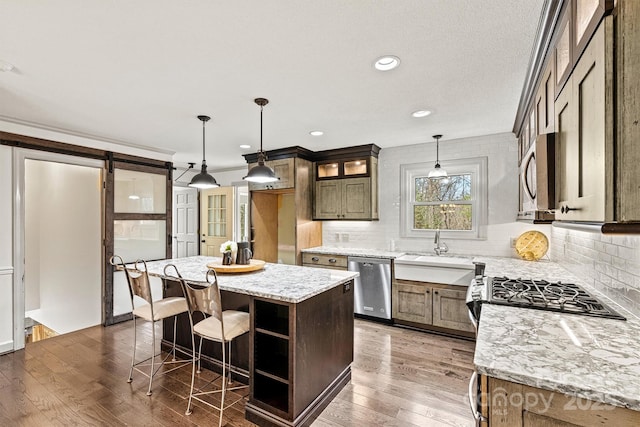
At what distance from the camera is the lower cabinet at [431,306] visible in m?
3.44

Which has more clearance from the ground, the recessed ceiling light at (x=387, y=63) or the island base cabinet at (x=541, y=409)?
the recessed ceiling light at (x=387, y=63)

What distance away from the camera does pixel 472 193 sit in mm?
4031

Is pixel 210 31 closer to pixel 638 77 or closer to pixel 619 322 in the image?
pixel 638 77

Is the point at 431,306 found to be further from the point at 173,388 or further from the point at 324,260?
the point at 173,388

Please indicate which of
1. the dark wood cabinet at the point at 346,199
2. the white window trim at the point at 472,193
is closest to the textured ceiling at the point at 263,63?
the white window trim at the point at 472,193

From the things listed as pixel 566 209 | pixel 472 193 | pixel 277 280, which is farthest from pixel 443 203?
pixel 566 209

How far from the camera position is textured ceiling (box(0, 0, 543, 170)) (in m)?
1.56

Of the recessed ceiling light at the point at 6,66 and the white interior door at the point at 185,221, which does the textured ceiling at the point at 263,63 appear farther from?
the white interior door at the point at 185,221

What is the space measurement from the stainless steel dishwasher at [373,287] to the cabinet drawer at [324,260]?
0.44 feet

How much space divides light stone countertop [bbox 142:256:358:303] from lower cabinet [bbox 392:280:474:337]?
1.49m

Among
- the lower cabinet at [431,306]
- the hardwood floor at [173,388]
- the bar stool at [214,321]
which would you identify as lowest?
the hardwood floor at [173,388]

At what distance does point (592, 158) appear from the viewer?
106 centimetres

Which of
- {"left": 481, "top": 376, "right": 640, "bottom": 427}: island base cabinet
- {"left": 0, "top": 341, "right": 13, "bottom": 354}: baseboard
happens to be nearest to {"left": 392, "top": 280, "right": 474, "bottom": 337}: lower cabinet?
{"left": 481, "top": 376, "right": 640, "bottom": 427}: island base cabinet

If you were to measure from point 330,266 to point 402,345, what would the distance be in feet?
4.81
